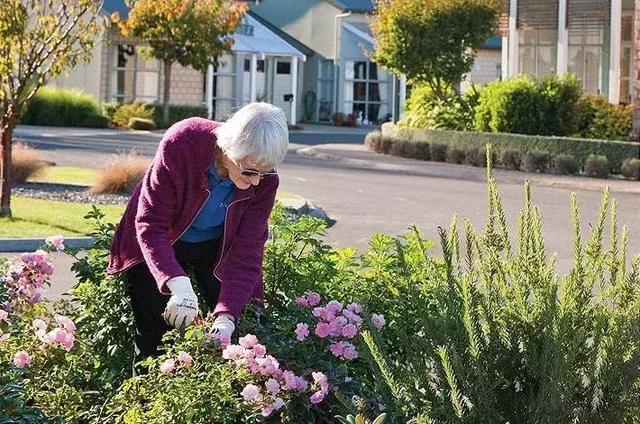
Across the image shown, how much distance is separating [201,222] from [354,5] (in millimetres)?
48344

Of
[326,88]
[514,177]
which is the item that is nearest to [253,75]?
[326,88]

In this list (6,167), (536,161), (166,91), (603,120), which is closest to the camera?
(6,167)

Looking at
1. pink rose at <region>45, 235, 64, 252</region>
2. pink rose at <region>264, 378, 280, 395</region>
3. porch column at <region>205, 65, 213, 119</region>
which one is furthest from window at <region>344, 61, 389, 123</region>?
pink rose at <region>264, 378, 280, 395</region>

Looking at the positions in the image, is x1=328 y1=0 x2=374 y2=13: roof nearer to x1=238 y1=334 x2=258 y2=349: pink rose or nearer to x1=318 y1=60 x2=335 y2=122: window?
x1=318 y1=60 x2=335 y2=122: window

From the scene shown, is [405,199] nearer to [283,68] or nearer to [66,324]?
[66,324]

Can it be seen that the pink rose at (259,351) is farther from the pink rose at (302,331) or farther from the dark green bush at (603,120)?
the dark green bush at (603,120)

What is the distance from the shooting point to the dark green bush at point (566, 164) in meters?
25.6

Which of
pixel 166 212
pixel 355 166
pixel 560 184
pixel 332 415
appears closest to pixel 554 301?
pixel 332 415

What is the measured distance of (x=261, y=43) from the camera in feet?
159

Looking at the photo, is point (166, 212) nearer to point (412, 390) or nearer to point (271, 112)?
point (271, 112)

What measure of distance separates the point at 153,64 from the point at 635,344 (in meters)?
42.4

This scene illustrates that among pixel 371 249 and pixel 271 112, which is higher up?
pixel 271 112

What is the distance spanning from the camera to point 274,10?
2186 inches

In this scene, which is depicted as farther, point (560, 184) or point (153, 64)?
point (153, 64)
